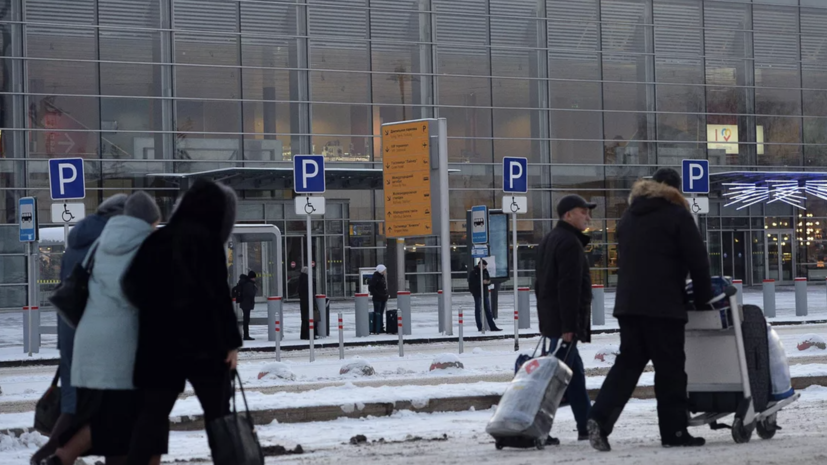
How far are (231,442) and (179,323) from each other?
610 millimetres

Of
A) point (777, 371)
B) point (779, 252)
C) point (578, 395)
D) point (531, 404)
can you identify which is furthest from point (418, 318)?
point (531, 404)

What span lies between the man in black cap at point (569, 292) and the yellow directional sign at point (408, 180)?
14.8 metres

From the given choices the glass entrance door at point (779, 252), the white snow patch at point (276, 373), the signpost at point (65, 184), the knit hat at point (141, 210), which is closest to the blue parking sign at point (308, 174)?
the signpost at point (65, 184)

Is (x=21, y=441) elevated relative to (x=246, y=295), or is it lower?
lower

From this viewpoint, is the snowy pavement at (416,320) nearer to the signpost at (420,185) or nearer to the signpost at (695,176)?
the signpost at (420,185)

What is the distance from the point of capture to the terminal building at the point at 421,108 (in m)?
35.8

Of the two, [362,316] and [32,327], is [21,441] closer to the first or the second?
[32,327]

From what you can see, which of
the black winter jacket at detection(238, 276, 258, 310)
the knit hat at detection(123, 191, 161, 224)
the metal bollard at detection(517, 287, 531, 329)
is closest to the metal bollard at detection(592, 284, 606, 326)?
the metal bollard at detection(517, 287, 531, 329)

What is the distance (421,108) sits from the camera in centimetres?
3991

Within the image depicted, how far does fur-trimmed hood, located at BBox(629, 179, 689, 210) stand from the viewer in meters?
7.48

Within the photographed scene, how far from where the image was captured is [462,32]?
40.7 m

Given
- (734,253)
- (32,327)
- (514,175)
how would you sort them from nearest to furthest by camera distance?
(514,175), (32,327), (734,253)

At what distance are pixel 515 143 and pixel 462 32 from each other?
421cm

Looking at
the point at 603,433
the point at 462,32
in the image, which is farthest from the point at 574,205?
the point at 462,32
